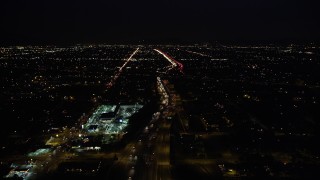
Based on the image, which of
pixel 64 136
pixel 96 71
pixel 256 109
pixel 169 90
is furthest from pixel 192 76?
pixel 64 136

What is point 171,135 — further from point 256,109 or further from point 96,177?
point 256,109

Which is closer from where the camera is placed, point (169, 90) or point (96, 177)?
point (96, 177)

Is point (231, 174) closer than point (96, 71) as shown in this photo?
Yes

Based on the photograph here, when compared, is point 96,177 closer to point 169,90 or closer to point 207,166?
point 207,166

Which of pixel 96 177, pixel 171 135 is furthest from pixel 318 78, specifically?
pixel 96 177

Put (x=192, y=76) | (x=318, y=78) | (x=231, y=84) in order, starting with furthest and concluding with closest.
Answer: (x=192, y=76) < (x=318, y=78) < (x=231, y=84)

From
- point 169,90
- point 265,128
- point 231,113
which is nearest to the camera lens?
point 265,128

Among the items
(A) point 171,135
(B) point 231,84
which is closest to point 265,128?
(A) point 171,135

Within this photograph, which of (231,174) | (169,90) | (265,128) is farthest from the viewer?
(169,90)

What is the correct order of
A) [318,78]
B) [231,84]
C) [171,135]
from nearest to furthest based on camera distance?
[171,135]
[231,84]
[318,78]
